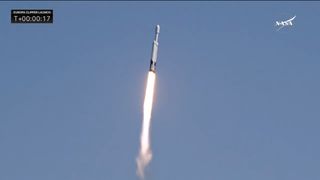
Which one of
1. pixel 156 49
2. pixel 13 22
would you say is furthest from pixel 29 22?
pixel 156 49

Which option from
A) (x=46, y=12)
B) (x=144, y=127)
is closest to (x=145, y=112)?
(x=144, y=127)

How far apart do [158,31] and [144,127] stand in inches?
694

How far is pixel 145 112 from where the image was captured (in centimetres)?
19675

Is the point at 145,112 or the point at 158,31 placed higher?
the point at 158,31

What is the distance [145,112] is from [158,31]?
15.1m

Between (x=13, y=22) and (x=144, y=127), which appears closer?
(x=13, y=22)

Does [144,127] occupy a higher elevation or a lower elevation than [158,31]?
lower

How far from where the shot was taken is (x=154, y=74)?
18938cm

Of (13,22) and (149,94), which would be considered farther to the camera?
(149,94)

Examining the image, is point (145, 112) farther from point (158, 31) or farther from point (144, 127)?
point (158, 31)

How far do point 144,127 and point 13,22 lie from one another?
33.9m

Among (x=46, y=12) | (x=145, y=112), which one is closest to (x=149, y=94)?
(x=145, y=112)

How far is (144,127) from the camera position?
645 ft

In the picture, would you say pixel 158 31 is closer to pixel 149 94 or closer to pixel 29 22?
pixel 149 94
